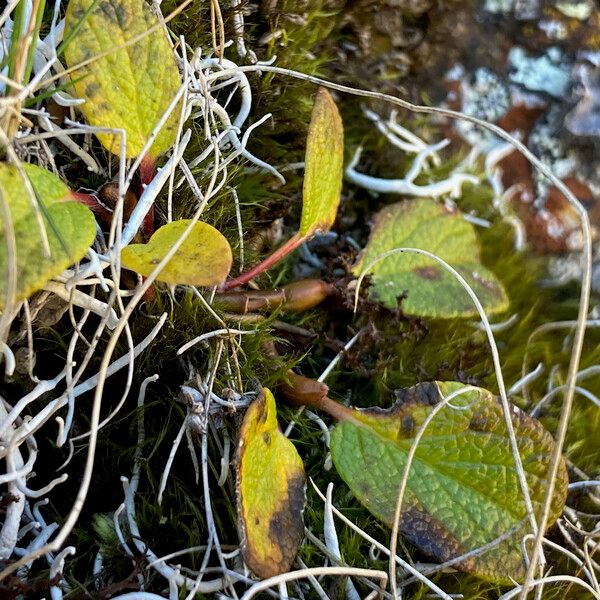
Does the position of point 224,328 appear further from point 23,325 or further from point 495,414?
point 495,414

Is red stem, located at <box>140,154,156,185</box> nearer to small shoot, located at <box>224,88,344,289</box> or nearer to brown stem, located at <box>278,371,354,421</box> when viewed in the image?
small shoot, located at <box>224,88,344,289</box>

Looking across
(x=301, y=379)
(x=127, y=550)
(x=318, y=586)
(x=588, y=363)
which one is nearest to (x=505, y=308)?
(x=588, y=363)

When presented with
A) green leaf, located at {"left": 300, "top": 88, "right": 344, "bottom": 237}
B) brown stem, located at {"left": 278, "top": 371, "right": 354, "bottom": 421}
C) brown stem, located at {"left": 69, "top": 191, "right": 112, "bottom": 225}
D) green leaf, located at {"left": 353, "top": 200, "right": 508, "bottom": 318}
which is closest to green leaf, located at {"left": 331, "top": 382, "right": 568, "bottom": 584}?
brown stem, located at {"left": 278, "top": 371, "right": 354, "bottom": 421}

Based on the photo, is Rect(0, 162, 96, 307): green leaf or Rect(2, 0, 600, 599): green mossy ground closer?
Rect(0, 162, 96, 307): green leaf

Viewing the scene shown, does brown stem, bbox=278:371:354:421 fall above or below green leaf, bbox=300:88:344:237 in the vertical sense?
below

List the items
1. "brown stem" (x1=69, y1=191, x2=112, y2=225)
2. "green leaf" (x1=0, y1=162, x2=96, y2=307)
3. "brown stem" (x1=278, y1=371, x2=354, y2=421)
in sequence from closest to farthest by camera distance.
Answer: "green leaf" (x1=0, y1=162, x2=96, y2=307)
"brown stem" (x1=69, y1=191, x2=112, y2=225)
"brown stem" (x1=278, y1=371, x2=354, y2=421)

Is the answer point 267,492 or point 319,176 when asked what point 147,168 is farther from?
point 267,492

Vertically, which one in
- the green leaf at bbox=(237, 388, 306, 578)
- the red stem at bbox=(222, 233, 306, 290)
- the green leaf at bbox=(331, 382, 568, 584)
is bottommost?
the green leaf at bbox=(331, 382, 568, 584)
